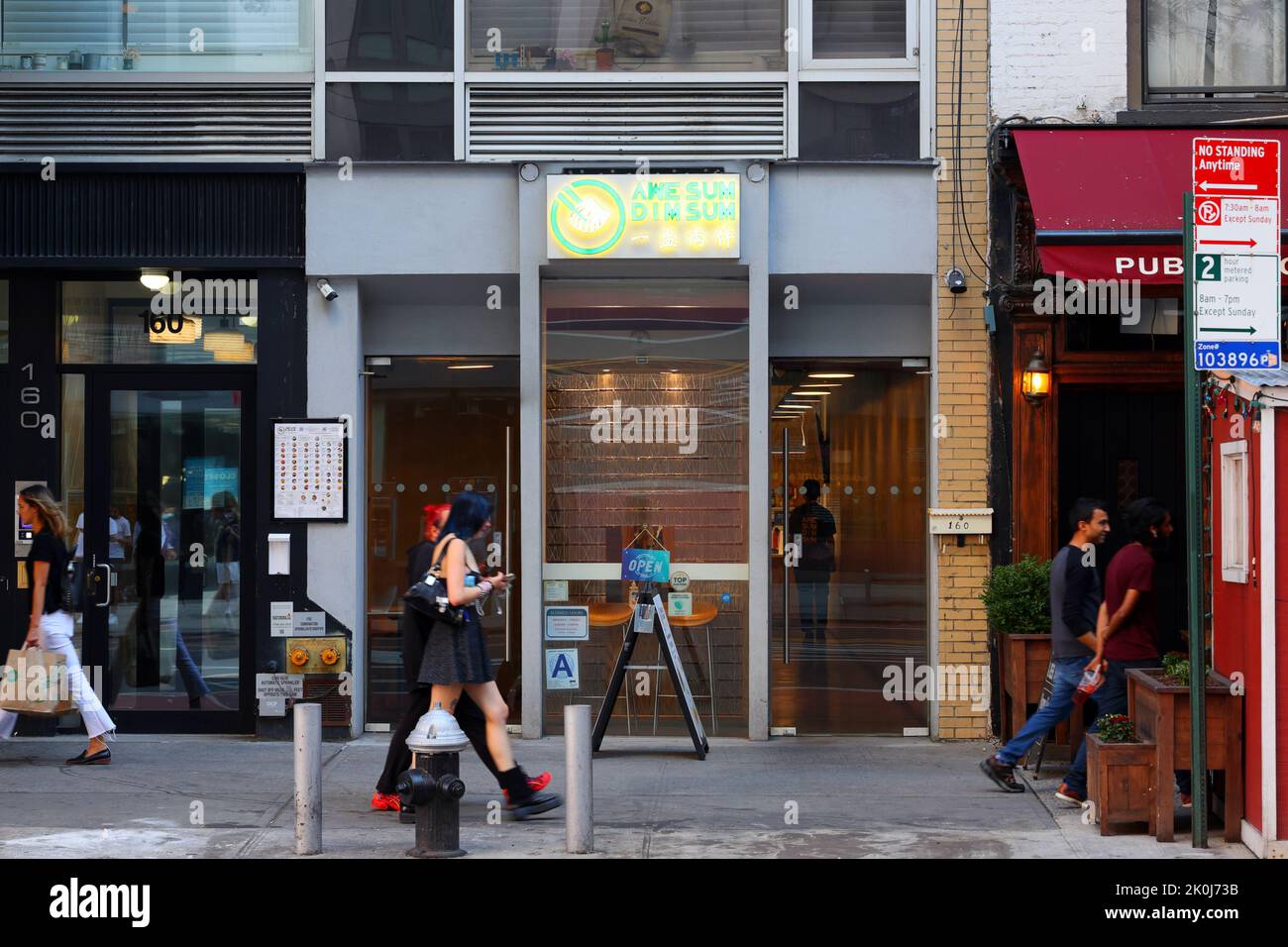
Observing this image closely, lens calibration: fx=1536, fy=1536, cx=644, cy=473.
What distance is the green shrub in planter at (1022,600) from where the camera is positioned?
10438 millimetres

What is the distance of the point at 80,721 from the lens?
11.8 meters

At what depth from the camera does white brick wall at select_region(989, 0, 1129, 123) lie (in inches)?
442

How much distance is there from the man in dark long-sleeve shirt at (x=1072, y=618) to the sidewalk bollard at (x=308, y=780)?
14.0ft

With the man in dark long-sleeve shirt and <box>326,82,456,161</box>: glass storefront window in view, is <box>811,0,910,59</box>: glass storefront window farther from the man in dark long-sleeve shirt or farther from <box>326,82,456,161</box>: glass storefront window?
the man in dark long-sleeve shirt

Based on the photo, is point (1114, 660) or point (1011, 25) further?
point (1011, 25)

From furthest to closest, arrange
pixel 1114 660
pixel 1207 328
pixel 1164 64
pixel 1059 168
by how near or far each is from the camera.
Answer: pixel 1164 64, pixel 1059 168, pixel 1114 660, pixel 1207 328

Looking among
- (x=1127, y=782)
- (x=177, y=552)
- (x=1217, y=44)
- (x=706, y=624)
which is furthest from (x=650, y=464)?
(x=1217, y=44)

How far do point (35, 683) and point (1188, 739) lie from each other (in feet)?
23.9

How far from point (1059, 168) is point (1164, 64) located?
151 cm

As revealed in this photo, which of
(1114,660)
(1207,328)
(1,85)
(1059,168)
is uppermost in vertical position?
(1,85)

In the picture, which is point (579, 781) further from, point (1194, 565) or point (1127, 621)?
point (1127, 621)

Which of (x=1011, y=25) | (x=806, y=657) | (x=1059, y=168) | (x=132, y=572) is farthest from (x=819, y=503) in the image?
Answer: (x=132, y=572)

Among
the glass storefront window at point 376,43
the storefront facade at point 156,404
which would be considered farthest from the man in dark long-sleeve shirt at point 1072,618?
the glass storefront window at point 376,43

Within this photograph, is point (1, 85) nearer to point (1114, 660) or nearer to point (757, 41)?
point (757, 41)
